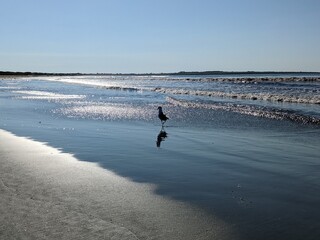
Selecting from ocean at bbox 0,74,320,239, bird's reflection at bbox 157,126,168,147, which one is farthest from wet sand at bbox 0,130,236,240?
bird's reflection at bbox 157,126,168,147

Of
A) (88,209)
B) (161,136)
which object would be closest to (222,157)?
(161,136)

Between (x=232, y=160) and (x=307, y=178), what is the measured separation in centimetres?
203

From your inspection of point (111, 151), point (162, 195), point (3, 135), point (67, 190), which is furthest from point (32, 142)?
point (162, 195)

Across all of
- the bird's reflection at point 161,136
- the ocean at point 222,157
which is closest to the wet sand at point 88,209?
the ocean at point 222,157

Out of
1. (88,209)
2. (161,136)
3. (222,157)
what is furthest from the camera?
(161,136)

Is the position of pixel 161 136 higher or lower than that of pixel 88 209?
higher

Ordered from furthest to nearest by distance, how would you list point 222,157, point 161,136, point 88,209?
point 161,136 → point 222,157 → point 88,209

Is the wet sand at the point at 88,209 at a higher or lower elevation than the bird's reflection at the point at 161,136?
lower

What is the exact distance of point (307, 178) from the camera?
7.46 meters

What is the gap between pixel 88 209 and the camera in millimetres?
→ 5602

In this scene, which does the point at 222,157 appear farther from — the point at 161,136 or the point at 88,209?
the point at 88,209

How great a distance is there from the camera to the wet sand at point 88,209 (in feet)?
15.8

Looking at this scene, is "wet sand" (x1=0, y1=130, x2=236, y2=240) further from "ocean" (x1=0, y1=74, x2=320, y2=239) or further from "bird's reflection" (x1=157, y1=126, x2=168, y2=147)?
"bird's reflection" (x1=157, y1=126, x2=168, y2=147)

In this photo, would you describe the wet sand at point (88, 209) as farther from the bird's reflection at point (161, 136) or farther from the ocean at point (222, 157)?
the bird's reflection at point (161, 136)
